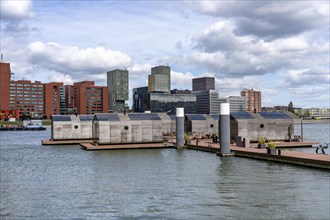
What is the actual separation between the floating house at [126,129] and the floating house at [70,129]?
1675cm

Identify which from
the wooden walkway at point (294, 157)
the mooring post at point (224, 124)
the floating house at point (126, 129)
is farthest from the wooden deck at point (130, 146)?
the mooring post at point (224, 124)

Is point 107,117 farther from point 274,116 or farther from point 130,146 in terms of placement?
point 274,116

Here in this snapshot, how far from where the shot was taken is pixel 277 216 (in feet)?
66.8

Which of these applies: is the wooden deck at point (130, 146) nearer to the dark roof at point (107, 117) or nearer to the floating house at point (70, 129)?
the dark roof at point (107, 117)

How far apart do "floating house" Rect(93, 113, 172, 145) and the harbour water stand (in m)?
23.0

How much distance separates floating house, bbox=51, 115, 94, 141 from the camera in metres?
83.6

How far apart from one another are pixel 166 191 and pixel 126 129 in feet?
129

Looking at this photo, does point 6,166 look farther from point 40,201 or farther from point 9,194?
point 40,201

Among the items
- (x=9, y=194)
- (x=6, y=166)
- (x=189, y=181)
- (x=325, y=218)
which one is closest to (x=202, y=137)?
(x=6, y=166)

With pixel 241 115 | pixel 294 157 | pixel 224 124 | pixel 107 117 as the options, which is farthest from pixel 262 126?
pixel 294 157

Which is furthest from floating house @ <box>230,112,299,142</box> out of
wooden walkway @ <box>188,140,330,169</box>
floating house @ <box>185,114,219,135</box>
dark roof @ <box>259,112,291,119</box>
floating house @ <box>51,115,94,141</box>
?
floating house @ <box>51,115,94,141</box>

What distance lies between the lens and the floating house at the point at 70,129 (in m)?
83.6

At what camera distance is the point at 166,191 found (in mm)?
27000

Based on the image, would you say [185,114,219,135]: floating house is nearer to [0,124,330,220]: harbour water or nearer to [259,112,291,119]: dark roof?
[259,112,291,119]: dark roof
